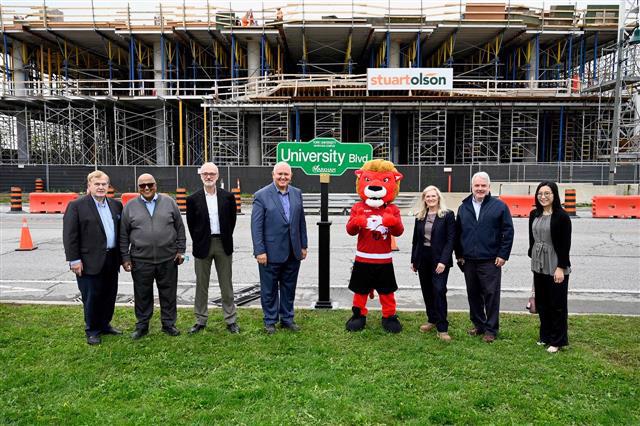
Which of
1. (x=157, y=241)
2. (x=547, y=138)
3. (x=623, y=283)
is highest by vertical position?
(x=547, y=138)

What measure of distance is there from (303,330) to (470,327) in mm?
1982

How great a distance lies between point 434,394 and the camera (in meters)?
4.02

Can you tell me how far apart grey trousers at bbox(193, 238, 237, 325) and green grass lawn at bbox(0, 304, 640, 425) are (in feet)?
0.66

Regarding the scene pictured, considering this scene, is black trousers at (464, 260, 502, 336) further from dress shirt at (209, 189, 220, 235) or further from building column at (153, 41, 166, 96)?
building column at (153, 41, 166, 96)

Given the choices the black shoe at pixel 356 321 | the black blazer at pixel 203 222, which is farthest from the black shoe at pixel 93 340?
the black shoe at pixel 356 321

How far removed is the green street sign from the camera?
6.73 m

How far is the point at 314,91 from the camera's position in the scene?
30078mm

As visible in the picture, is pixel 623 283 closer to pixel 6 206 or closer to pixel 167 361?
pixel 167 361

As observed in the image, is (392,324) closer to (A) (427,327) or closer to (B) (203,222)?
(A) (427,327)

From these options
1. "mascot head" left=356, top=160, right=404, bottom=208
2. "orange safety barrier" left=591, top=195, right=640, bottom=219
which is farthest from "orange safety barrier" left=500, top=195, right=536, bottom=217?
"mascot head" left=356, top=160, right=404, bottom=208

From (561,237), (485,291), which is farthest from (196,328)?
(561,237)

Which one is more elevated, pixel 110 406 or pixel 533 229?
pixel 533 229

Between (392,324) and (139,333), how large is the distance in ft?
9.47

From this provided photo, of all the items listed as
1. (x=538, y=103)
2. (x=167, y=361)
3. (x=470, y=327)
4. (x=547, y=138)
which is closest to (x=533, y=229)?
(x=470, y=327)
